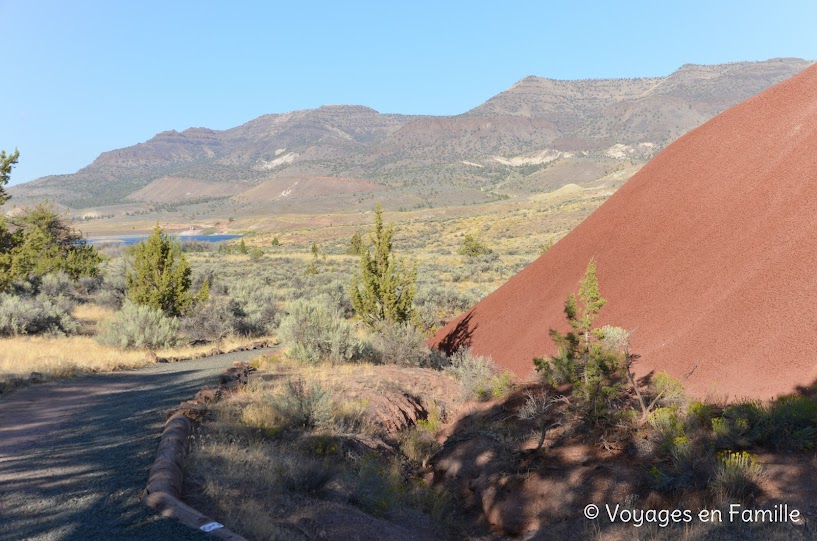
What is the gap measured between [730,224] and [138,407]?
1114cm

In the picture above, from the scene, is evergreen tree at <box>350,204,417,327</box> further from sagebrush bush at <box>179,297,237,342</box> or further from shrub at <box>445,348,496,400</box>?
sagebrush bush at <box>179,297,237,342</box>

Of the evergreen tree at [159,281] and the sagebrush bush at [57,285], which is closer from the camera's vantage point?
the evergreen tree at [159,281]

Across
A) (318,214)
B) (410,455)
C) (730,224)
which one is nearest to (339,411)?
(410,455)

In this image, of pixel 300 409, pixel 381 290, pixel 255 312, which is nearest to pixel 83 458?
pixel 300 409

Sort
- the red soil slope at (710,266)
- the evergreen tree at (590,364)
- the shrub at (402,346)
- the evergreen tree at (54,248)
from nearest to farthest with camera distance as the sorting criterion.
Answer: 1. the evergreen tree at (590,364)
2. the red soil slope at (710,266)
3. the shrub at (402,346)
4. the evergreen tree at (54,248)

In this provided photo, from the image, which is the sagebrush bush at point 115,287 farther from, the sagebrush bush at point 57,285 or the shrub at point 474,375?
the shrub at point 474,375

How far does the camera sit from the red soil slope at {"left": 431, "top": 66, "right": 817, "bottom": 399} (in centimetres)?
823

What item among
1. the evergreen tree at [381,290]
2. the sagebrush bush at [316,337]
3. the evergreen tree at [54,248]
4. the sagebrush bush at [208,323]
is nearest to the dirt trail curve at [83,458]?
the sagebrush bush at [316,337]

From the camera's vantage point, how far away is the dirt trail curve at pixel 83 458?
4.54m

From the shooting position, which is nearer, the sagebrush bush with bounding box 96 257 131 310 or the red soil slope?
the red soil slope

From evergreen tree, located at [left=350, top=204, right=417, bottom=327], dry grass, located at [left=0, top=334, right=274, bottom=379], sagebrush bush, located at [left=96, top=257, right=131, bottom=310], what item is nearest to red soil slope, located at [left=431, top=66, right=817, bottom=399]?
evergreen tree, located at [left=350, top=204, right=417, bottom=327]

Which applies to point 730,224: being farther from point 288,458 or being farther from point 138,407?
point 138,407

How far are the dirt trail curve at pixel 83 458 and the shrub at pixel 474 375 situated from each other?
16.8 ft

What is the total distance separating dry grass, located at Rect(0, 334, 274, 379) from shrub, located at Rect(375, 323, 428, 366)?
20.6ft
